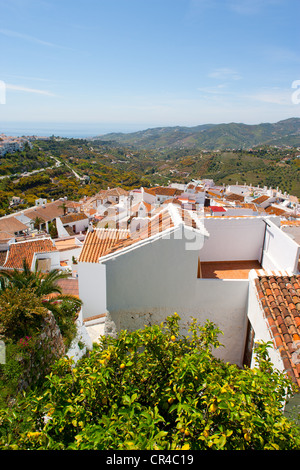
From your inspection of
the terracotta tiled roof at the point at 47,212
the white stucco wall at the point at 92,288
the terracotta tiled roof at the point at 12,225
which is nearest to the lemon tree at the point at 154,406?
the white stucco wall at the point at 92,288

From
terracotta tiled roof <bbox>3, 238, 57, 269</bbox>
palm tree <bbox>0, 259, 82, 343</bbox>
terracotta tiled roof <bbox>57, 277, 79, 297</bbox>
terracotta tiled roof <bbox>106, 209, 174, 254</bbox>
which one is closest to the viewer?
terracotta tiled roof <bbox>106, 209, 174, 254</bbox>

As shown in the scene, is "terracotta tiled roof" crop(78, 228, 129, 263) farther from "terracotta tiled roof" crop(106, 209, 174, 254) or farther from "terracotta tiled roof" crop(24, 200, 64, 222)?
"terracotta tiled roof" crop(24, 200, 64, 222)

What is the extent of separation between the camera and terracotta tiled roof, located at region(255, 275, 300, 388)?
13.9ft

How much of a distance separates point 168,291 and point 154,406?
285cm

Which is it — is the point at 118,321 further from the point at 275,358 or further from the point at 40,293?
the point at 40,293

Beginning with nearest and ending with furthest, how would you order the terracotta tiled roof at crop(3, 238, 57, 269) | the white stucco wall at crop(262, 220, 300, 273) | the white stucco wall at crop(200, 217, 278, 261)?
the white stucco wall at crop(262, 220, 300, 273)
the white stucco wall at crop(200, 217, 278, 261)
the terracotta tiled roof at crop(3, 238, 57, 269)

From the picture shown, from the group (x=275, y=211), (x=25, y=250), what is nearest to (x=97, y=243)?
(x=25, y=250)

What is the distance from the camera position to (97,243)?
37.3ft

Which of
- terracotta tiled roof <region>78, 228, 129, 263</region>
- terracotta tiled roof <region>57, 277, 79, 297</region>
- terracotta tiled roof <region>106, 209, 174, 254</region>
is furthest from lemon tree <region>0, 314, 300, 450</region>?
terracotta tiled roof <region>57, 277, 79, 297</region>

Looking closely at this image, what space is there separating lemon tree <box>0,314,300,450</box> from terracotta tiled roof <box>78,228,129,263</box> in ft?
23.5

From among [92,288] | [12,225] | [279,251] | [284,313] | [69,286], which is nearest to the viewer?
[284,313]

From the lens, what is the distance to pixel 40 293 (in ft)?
36.9

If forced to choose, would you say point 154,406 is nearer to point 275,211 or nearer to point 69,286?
point 69,286

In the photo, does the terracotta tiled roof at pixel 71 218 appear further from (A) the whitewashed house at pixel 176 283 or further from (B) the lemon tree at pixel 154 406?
(B) the lemon tree at pixel 154 406
